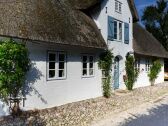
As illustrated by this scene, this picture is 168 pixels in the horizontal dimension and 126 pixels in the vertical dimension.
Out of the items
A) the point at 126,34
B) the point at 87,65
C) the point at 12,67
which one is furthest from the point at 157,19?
the point at 12,67

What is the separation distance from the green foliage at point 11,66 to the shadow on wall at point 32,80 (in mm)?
935

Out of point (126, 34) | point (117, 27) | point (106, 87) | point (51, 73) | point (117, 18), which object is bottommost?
point (106, 87)

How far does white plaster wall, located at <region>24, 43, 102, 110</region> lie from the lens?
12672 mm

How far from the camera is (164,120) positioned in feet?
36.8

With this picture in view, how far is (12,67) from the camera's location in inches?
434

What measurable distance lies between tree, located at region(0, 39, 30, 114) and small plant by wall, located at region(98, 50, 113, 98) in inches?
278

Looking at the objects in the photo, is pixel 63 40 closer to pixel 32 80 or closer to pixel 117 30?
pixel 32 80

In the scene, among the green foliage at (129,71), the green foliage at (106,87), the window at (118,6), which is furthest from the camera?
the green foliage at (129,71)

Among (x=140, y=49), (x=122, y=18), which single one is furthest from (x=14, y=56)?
(x=140, y=49)

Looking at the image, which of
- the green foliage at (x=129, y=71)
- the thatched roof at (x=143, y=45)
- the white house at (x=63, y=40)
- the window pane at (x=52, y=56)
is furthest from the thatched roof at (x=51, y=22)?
the thatched roof at (x=143, y=45)

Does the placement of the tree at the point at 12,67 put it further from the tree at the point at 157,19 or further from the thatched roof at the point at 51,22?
the tree at the point at 157,19

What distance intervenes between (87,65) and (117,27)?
4.84 m

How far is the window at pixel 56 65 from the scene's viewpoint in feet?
45.0

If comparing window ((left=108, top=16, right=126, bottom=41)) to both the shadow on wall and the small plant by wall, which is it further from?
the shadow on wall
